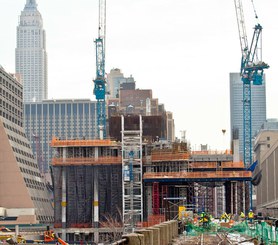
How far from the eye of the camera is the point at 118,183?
170 metres

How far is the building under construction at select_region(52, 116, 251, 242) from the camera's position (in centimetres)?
16725

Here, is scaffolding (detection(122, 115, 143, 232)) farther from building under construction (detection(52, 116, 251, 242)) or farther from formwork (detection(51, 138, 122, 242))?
formwork (detection(51, 138, 122, 242))

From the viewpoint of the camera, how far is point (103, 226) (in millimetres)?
166625

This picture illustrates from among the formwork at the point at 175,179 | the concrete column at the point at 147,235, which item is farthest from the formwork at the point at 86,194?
the concrete column at the point at 147,235

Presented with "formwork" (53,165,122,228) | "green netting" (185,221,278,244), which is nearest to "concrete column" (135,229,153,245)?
"green netting" (185,221,278,244)

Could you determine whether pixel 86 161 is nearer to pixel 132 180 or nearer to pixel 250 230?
pixel 132 180

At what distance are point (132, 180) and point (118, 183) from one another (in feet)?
9.42

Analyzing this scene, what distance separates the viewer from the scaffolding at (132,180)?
16788cm

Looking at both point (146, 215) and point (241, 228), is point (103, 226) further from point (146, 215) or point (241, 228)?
point (241, 228)

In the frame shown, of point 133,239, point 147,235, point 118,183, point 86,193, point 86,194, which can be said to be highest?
point 118,183

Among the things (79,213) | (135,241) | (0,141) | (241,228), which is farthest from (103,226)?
(135,241)

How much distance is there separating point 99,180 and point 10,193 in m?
22.2

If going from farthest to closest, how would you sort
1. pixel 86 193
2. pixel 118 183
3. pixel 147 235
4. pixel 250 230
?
pixel 118 183 < pixel 86 193 < pixel 250 230 < pixel 147 235

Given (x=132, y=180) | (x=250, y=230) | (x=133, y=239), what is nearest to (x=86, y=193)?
(x=132, y=180)
